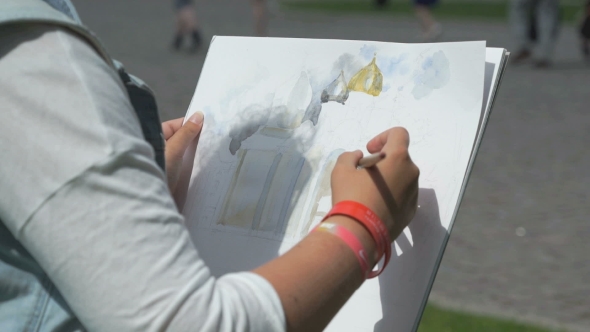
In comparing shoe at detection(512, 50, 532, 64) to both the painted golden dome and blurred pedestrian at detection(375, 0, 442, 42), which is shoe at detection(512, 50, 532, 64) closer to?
blurred pedestrian at detection(375, 0, 442, 42)

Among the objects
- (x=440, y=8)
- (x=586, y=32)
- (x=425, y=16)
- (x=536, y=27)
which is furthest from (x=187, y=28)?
(x=440, y=8)

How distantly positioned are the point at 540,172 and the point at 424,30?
6.83 meters

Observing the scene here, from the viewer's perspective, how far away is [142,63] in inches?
348

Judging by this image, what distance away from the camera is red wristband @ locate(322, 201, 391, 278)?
3.12ft

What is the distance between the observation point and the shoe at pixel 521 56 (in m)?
9.16

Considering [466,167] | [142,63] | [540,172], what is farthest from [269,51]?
[142,63]

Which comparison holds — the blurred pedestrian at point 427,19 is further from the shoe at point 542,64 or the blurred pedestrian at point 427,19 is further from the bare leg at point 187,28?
the bare leg at point 187,28

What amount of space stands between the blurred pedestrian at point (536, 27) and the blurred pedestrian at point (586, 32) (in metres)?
0.38

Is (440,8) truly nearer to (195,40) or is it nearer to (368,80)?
(195,40)

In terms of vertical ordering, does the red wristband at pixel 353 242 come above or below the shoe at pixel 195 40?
above

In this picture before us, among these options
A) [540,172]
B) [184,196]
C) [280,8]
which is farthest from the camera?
[280,8]

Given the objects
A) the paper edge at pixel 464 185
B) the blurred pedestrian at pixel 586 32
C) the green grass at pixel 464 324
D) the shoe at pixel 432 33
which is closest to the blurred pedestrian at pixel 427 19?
the shoe at pixel 432 33

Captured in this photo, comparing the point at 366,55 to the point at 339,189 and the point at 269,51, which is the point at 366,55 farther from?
the point at 339,189

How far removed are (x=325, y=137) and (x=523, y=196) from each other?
3.34 m
